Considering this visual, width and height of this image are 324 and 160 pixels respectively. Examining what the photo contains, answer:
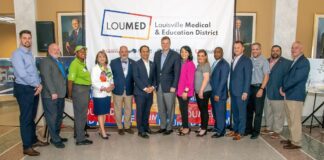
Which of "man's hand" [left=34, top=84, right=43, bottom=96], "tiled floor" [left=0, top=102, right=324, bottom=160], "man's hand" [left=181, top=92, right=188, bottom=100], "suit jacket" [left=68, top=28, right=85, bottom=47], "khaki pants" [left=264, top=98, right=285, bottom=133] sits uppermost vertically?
"suit jacket" [left=68, top=28, right=85, bottom=47]

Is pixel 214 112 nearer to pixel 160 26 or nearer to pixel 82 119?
pixel 160 26

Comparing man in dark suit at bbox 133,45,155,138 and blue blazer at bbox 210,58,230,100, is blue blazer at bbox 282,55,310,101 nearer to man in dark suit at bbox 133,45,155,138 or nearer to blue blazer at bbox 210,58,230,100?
blue blazer at bbox 210,58,230,100

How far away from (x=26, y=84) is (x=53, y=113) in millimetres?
593

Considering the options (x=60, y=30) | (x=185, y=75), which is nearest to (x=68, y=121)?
(x=60, y=30)

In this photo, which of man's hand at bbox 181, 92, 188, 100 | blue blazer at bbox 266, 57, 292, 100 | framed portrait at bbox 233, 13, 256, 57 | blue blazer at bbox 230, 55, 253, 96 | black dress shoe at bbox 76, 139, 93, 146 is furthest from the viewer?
framed portrait at bbox 233, 13, 256, 57

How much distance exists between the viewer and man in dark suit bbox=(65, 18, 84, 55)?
5559 millimetres

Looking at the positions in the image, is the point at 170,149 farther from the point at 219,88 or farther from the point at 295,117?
the point at 295,117

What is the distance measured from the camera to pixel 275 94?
4.57 meters

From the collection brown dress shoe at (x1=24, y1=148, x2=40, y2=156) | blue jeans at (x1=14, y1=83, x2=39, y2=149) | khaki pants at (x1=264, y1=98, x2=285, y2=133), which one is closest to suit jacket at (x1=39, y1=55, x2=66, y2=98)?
blue jeans at (x1=14, y1=83, x2=39, y2=149)

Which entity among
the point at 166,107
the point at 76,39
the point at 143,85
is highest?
the point at 76,39

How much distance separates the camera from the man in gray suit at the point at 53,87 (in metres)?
3.82

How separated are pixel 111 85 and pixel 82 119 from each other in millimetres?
702

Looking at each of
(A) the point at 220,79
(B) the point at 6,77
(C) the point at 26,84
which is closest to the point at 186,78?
(A) the point at 220,79

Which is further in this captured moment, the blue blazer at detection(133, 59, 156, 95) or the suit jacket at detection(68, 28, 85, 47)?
the suit jacket at detection(68, 28, 85, 47)
